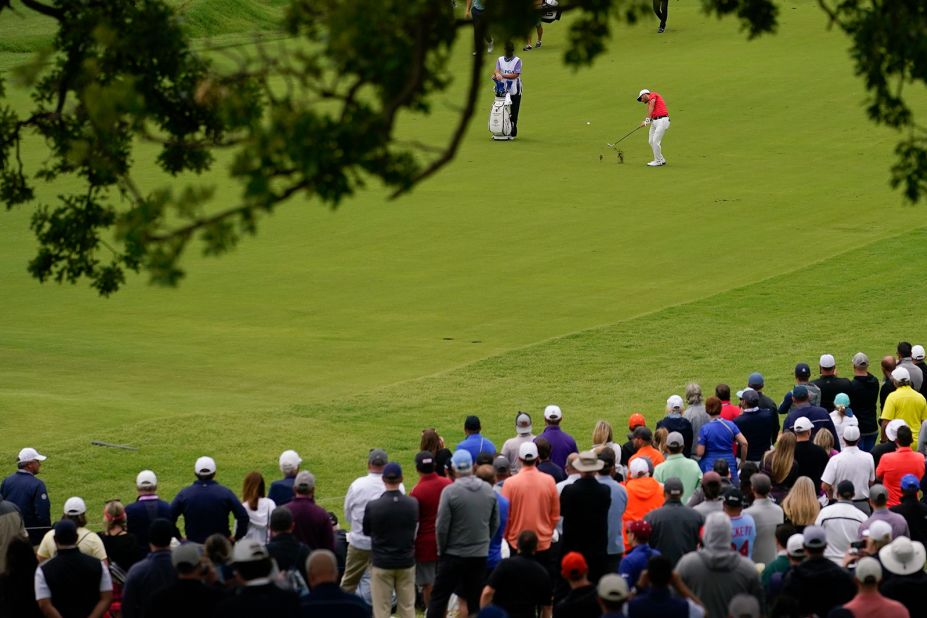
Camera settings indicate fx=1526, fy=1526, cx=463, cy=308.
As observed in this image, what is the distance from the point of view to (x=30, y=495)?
14445mm

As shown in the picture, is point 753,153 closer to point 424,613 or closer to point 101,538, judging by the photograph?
point 424,613

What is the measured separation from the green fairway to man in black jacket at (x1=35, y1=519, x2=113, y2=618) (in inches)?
270

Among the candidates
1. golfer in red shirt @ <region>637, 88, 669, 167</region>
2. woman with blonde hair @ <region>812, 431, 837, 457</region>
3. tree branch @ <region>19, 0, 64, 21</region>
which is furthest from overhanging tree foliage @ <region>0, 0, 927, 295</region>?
golfer in red shirt @ <region>637, 88, 669, 167</region>

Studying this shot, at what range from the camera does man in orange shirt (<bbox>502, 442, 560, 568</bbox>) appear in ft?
43.5

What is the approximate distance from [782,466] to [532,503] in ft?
9.58

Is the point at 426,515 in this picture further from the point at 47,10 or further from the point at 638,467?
the point at 47,10

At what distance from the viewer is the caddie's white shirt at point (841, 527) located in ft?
42.0

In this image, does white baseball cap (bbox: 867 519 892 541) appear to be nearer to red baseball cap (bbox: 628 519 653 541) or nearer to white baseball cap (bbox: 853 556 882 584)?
white baseball cap (bbox: 853 556 882 584)

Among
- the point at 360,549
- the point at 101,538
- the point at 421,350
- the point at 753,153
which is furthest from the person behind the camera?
the point at 753,153

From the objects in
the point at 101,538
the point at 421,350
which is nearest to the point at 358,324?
the point at 421,350

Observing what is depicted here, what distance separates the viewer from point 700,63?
47.3 m

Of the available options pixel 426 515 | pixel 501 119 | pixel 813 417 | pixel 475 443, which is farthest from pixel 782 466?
pixel 501 119

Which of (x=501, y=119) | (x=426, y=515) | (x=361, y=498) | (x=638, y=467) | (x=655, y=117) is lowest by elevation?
(x=426, y=515)

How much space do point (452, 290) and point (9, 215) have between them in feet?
36.9
